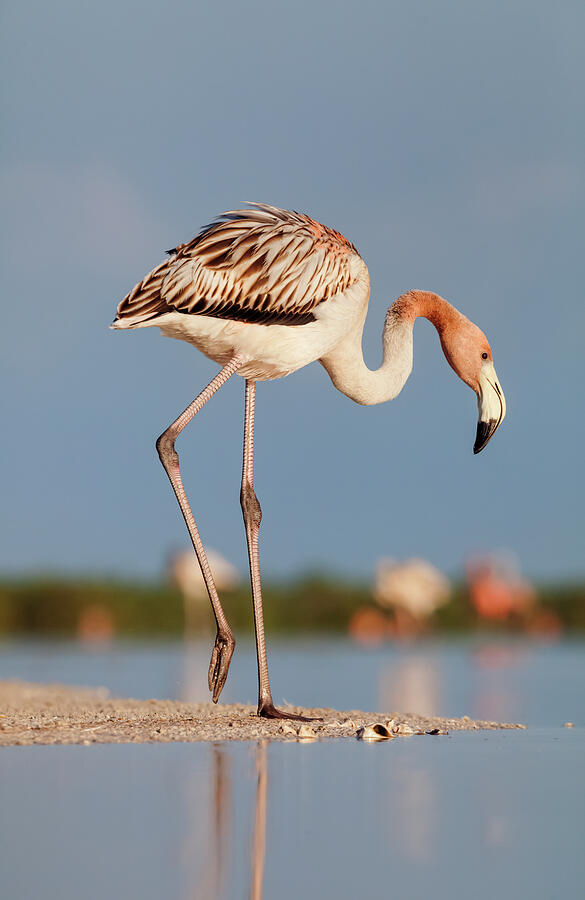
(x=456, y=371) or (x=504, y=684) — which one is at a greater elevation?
(x=456, y=371)

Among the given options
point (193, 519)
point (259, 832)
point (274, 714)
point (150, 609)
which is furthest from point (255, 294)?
point (150, 609)

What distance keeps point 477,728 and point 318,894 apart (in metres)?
4.29

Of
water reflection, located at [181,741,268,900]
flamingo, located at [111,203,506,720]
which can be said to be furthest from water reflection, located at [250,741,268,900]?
flamingo, located at [111,203,506,720]

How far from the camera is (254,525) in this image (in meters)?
7.53

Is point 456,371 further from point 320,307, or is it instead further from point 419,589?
point 419,589

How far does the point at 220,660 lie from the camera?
700 centimetres

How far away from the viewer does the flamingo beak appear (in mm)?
8555

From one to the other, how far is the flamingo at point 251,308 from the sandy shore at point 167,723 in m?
0.37

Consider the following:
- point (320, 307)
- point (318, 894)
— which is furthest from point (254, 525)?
point (318, 894)

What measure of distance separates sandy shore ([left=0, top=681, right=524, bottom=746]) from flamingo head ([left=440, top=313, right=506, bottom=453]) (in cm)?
242

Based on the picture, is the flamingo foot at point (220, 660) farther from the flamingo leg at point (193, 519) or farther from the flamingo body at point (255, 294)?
the flamingo body at point (255, 294)

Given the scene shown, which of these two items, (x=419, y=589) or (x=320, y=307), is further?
(x=419, y=589)

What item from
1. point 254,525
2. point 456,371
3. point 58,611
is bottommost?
point 58,611

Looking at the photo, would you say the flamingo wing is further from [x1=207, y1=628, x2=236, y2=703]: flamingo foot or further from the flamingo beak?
[x1=207, y1=628, x2=236, y2=703]: flamingo foot
